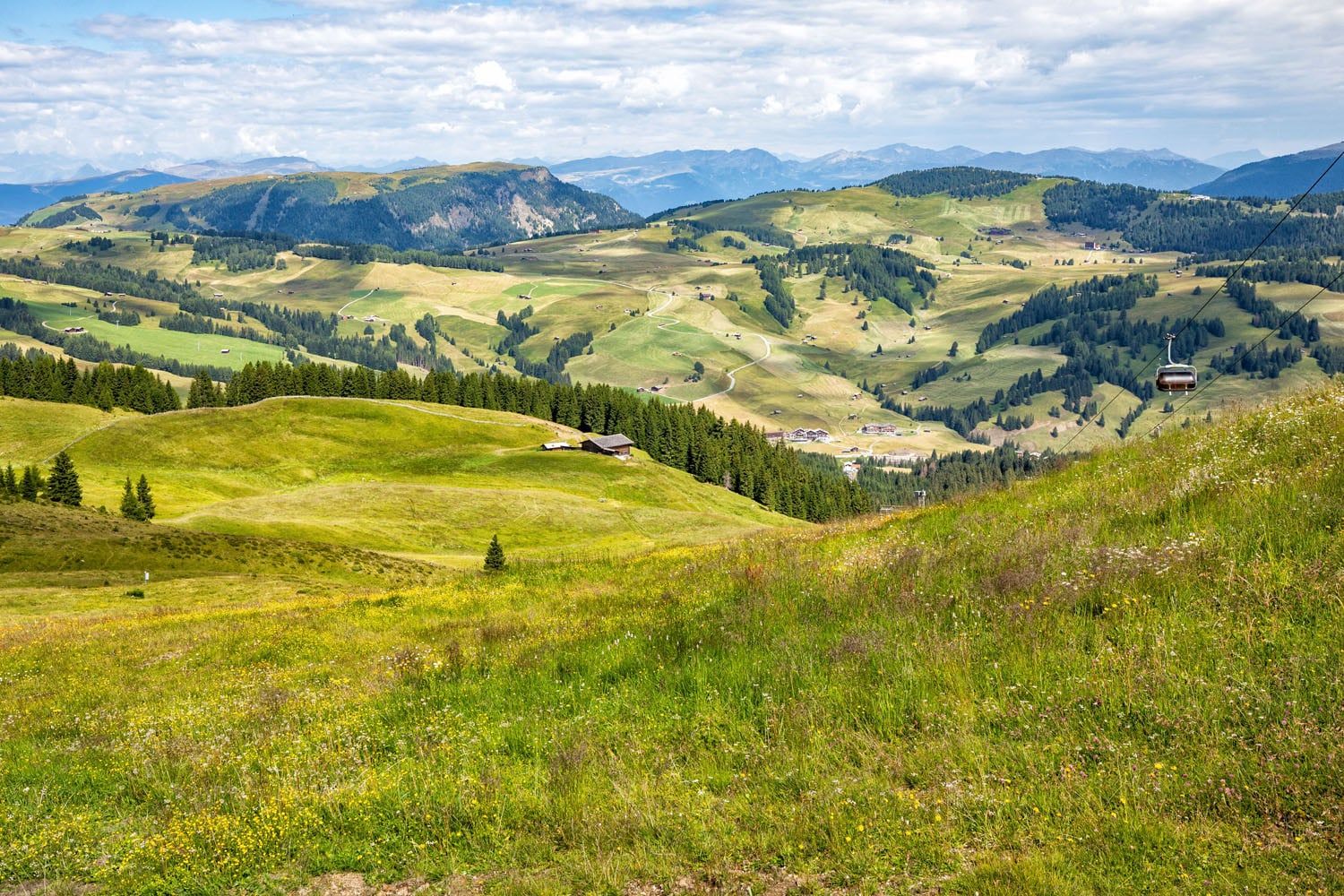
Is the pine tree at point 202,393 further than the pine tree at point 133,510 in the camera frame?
Yes

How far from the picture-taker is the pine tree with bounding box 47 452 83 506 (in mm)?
76750

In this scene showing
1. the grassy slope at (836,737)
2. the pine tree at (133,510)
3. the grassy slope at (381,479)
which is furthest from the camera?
the grassy slope at (381,479)

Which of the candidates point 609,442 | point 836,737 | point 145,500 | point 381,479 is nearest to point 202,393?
point 381,479

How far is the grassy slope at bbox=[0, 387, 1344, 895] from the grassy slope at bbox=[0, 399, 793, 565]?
5609 cm

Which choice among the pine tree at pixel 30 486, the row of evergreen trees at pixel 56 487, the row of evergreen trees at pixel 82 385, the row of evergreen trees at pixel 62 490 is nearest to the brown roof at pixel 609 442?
the row of evergreen trees at pixel 62 490

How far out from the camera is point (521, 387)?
19188 centimetres

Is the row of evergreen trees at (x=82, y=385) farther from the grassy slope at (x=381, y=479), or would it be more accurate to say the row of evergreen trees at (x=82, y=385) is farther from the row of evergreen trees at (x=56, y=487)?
the row of evergreen trees at (x=56, y=487)

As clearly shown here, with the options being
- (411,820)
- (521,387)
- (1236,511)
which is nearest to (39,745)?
(411,820)

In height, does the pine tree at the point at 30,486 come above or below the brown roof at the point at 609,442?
above

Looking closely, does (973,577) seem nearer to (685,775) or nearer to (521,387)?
(685,775)

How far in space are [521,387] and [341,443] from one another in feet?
215

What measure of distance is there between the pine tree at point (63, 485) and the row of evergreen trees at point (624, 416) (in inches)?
3308

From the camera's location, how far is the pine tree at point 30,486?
255 feet

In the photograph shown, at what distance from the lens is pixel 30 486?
260 feet
